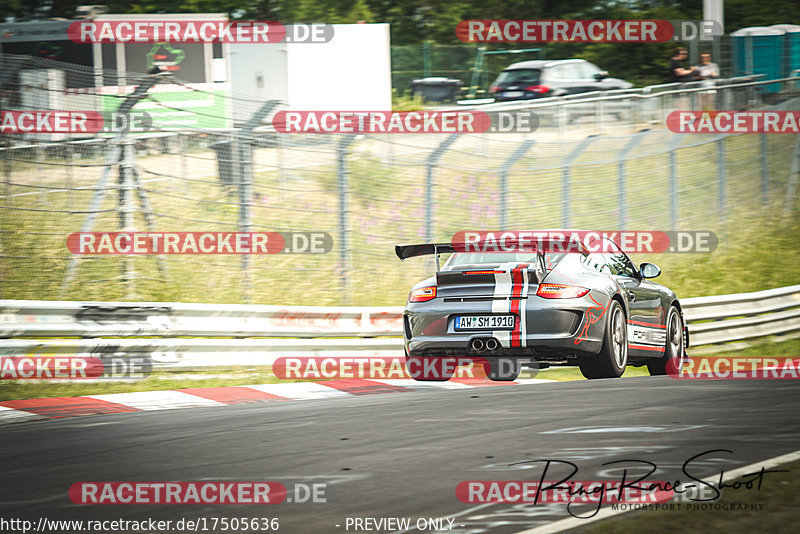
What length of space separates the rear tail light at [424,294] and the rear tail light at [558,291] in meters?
0.90

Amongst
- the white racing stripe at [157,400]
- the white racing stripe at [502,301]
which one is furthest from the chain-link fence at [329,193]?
the white racing stripe at [502,301]

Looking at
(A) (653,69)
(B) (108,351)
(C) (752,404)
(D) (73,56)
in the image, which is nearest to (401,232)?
(B) (108,351)

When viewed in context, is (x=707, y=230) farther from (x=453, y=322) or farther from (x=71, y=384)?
(x=71, y=384)

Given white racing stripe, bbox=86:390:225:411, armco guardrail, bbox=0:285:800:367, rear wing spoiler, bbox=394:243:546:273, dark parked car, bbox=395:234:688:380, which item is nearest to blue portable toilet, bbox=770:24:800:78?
armco guardrail, bbox=0:285:800:367

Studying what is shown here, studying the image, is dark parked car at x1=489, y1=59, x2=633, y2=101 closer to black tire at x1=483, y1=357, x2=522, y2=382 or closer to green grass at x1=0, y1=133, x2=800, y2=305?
green grass at x1=0, y1=133, x2=800, y2=305

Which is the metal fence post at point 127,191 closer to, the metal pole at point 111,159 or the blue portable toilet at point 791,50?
the metal pole at point 111,159

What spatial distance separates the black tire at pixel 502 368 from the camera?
893 cm

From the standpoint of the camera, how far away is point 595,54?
95.6 ft

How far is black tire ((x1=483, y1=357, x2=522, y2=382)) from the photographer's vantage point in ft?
29.3

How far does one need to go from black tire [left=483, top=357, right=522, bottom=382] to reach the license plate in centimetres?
28

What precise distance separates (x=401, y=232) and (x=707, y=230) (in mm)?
5364

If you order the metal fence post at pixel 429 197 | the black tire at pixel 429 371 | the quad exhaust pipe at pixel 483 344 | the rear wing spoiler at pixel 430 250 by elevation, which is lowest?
the black tire at pixel 429 371

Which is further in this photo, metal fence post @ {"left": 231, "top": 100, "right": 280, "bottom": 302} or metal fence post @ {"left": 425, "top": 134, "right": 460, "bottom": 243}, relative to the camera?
metal fence post @ {"left": 425, "top": 134, "right": 460, "bottom": 243}

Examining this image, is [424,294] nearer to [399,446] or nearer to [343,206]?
[399,446]
